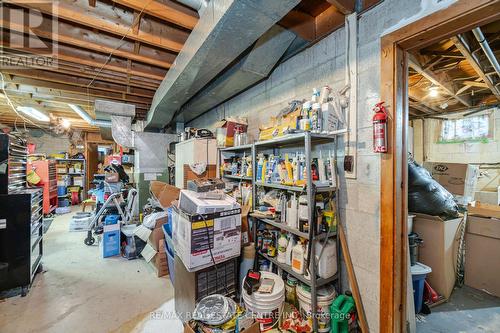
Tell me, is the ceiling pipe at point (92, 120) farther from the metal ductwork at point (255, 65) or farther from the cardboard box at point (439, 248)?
the cardboard box at point (439, 248)

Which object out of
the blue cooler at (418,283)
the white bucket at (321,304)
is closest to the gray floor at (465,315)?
the blue cooler at (418,283)

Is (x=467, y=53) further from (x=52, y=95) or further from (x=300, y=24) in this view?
(x=52, y=95)

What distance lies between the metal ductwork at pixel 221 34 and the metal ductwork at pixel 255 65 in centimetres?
28

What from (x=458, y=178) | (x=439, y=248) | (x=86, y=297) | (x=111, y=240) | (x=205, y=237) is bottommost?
(x=86, y=297)

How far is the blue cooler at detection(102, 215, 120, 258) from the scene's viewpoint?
3145 mm

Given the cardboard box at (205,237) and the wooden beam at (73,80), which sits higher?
the wooden beam at (73,80)

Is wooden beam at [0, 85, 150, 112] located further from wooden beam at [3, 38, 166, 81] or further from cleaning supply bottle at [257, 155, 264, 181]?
cleaning supply bottle at [257, 155, 264, 181]

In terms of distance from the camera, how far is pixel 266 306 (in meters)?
1.66

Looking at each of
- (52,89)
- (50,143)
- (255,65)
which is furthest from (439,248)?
(50,143)

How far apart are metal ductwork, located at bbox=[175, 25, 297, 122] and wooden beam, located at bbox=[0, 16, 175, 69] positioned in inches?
27.1

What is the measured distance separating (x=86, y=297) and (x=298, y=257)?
2.21 metres

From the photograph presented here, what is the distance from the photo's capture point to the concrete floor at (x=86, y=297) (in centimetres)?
183

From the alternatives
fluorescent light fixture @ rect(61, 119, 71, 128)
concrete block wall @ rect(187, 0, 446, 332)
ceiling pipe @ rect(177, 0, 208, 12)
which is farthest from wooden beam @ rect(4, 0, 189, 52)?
fluorescent light fixture @ rect(61, 119, 71, 128)

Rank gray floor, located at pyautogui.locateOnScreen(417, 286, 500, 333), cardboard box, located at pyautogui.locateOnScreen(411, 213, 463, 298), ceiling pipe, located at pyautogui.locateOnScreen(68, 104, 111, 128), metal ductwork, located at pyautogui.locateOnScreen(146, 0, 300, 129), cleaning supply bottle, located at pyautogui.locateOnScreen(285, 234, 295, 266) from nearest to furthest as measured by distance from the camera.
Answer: metal ductwork, located at pyautogui.locateOnScreen(146, 0, 300, 129) < gray floor, located at pyautogui.locateOnScreen(417, 286, 500, 333) < cleaning supply bottle, located at pyautogui.locateOnScreen(285, 234, 295, 266) < cardboard box, located at pyautogui.locateOnScreen(411, 213, 463, 298) < ceiling pipe, located at pyautogui.locateOnScreen(68, 104, 111, 128)
